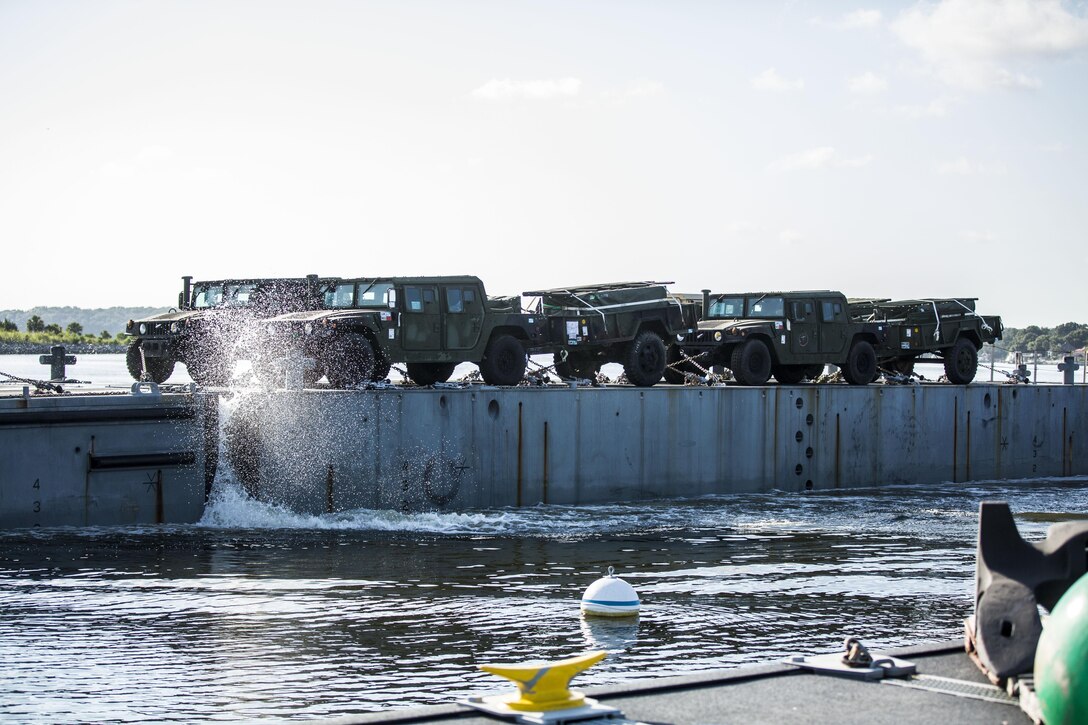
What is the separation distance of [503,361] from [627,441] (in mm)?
2392

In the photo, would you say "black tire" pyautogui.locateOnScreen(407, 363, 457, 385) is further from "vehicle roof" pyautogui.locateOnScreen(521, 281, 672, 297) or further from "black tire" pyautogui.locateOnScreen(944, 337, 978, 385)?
"black tire" pyautogui.locateOnScreen(944, 337, 978, 385)

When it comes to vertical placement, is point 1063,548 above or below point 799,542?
above

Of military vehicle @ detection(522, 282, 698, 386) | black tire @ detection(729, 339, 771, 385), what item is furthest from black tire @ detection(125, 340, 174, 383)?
black tire @ detection(729, 339, 771, 385)

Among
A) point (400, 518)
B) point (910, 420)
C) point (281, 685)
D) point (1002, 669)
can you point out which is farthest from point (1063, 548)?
point (910, 420)

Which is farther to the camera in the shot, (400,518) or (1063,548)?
(400,518)

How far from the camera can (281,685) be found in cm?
925

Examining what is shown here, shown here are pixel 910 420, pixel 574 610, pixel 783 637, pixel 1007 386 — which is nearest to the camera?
pixel 783 637

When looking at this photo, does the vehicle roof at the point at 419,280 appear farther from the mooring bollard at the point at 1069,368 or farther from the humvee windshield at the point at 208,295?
the mooring bollard at the point at 1069,368

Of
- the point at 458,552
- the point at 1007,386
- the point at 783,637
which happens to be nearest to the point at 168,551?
the point at 458,552

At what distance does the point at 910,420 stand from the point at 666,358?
551 centimetres

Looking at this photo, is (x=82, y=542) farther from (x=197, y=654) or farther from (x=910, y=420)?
(x=910, y=420)

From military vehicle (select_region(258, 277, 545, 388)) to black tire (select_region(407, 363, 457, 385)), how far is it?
0.05ft

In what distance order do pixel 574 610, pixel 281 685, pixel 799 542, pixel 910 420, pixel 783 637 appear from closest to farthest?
pixel 281 685 < pixel 783 637 < pixel 574 610 < pixel 799 542 < pixel 910 420

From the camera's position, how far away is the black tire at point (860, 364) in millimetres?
25406
